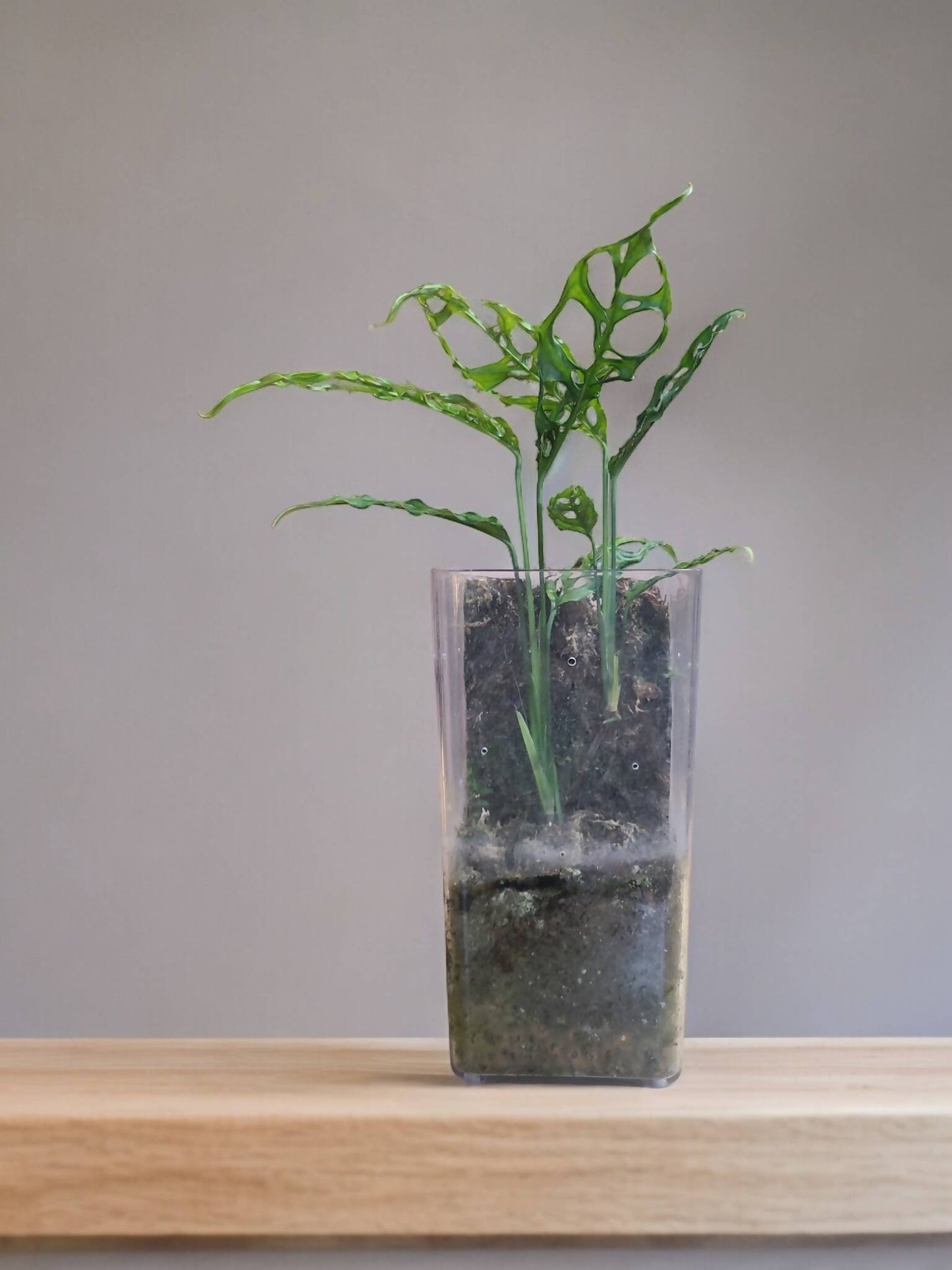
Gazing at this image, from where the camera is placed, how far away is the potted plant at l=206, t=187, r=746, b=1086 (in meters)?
0.57

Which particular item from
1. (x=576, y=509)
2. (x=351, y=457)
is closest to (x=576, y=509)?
(x=576, y=509)

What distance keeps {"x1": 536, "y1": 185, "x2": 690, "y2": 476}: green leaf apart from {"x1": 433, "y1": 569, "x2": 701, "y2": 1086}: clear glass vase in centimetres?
8

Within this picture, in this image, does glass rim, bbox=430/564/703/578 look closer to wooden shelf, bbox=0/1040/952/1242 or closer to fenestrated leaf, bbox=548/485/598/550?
fenestrated leaf, bbox=548/485/598/550

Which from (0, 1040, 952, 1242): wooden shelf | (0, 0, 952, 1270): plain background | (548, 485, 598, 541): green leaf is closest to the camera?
(0, 1040, 952, 1242): wooden shelf

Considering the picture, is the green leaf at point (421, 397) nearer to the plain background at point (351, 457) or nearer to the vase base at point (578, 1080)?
the vase base at point (578, 1080)

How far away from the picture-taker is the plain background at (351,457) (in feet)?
4.06

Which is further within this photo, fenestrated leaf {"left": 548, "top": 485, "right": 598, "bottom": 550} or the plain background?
the plain background

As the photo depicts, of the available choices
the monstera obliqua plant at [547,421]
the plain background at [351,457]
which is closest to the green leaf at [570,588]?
the monstera obliqua plant at [547,421]

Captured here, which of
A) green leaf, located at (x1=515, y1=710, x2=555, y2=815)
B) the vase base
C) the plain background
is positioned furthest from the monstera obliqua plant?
the plain background

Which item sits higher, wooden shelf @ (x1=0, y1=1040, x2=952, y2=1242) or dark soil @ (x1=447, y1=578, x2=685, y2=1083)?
dark soil @ (x1=447, y1=578, x2=685, y2=1083)

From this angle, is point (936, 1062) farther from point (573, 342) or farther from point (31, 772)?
point (31, 772)

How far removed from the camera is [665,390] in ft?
1.97

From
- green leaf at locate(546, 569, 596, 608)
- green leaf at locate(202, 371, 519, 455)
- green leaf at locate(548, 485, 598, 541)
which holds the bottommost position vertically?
green leaf at locate(546, 569, 596, 608)

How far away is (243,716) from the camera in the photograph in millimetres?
1245
